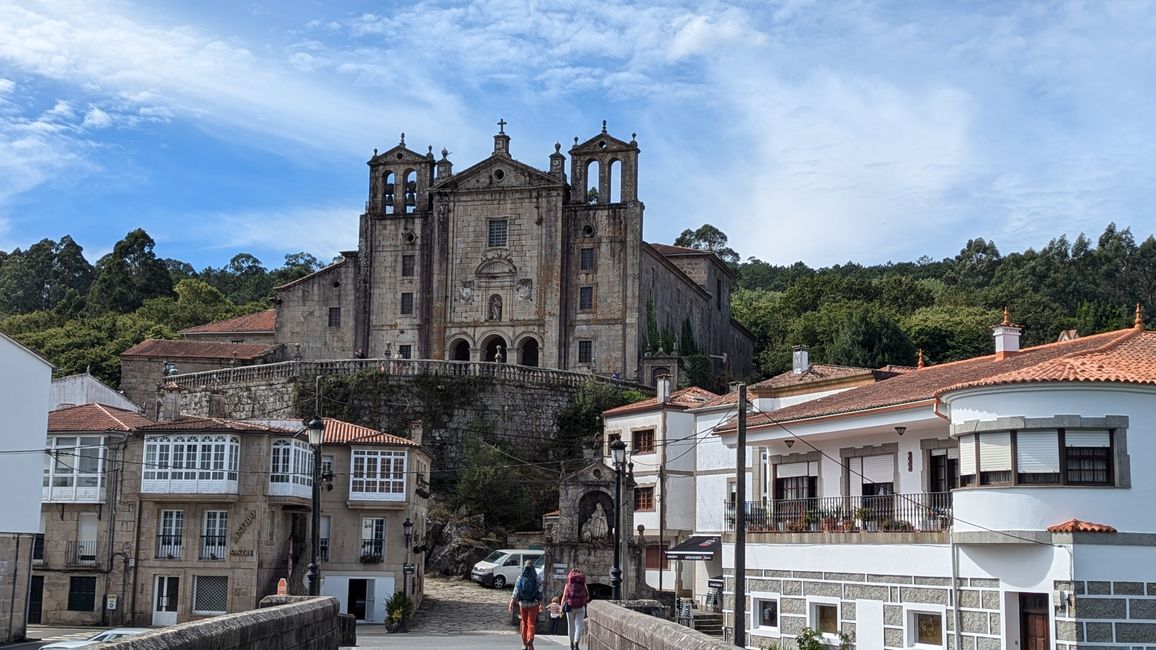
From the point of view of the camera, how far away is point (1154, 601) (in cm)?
2377

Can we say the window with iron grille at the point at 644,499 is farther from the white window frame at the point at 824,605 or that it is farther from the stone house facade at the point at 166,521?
the white window frame at the point at 824,605

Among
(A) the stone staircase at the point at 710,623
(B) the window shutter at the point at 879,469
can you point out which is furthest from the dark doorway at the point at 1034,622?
(A) the stone staircase at the point at 710,623

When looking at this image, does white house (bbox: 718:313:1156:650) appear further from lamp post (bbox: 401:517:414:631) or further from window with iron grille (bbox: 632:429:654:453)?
window with iron grille (bbox: 632:429:654:453)

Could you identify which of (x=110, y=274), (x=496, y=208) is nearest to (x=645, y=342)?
(x=496, y=208)

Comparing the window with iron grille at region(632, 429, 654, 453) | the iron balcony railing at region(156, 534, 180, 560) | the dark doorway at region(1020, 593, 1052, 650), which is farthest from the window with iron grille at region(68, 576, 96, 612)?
the dark doorway at region(1020, 593, 1052, 650)

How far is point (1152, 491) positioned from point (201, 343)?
187ft

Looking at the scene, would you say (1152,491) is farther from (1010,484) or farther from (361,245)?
(361,245)

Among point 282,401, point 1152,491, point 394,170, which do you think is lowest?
→ point 1152,491

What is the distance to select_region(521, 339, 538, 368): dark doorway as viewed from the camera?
6881cm

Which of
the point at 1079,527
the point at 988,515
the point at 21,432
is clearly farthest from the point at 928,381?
the point at 21,432

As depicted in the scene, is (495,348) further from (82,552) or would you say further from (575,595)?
(575,595)

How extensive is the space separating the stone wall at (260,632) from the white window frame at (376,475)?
1988cm

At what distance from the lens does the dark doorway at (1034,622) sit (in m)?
24.3

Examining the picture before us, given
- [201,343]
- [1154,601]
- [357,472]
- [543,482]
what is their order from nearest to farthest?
[1154,601] → [357,472] → [543,482] → [201,343]
